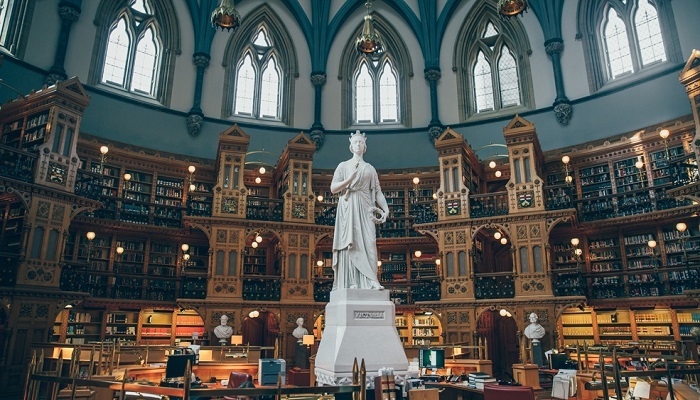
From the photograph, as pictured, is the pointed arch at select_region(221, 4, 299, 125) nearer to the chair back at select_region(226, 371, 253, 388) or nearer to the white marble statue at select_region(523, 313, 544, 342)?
the white marble statue at select_region(523, 313, 544, 342)

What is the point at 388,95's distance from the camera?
73.0 ft

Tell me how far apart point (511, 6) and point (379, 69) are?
9050 mm

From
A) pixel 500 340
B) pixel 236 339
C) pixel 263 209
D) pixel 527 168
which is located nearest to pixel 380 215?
pixel 236 339

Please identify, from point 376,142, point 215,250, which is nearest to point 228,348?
point 215,250

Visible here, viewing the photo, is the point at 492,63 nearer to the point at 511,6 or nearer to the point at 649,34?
the point at 649,34

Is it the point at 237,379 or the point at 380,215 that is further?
the point at 380,215

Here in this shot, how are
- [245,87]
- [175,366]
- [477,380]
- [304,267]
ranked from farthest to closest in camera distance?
[245,87] < [304,267] < [477,380] < [175,366]

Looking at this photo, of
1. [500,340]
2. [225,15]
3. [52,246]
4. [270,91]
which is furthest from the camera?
[270,91]

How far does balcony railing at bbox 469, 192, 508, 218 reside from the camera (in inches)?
647

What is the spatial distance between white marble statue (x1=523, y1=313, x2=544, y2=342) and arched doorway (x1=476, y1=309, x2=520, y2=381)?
281cm

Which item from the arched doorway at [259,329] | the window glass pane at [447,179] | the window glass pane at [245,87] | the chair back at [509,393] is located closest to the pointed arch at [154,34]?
the window glass pane at [245,87]

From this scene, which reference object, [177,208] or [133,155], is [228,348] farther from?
[133,155]

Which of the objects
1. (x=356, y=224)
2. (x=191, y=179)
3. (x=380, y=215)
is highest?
(x=191, y=179)

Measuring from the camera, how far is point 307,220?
17359mm
